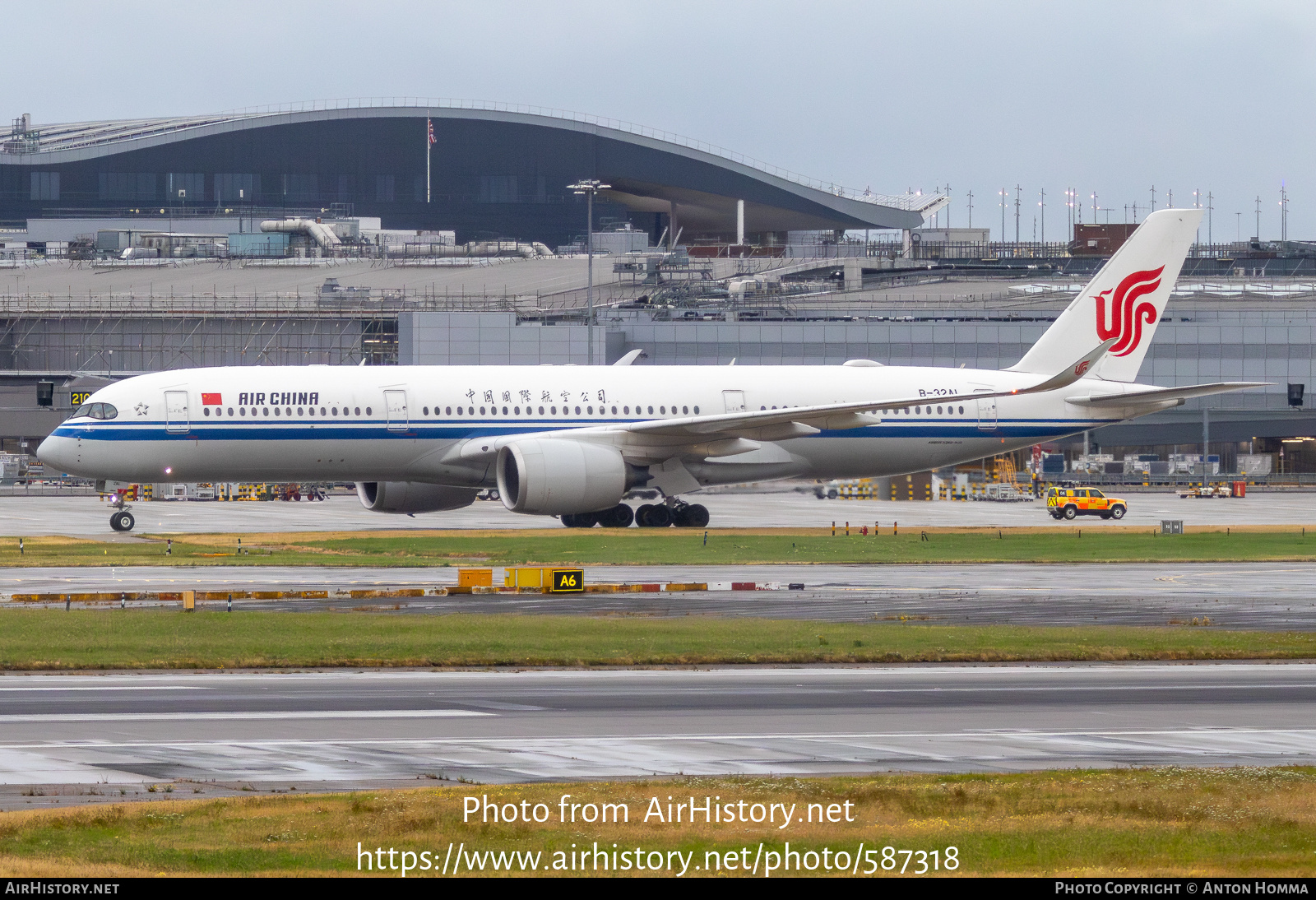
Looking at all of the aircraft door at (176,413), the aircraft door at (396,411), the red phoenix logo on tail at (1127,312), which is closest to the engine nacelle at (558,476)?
the aircraft door at (396,411)

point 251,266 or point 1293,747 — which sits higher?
point 251,266

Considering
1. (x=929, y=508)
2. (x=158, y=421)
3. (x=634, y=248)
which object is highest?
(x=634, y=248)

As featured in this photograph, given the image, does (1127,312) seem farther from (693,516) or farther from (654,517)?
(654,517)

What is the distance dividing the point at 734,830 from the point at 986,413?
43991 mm

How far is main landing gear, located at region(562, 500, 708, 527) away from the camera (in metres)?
53.5

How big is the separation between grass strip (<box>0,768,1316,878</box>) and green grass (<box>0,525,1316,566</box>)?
89.5ft

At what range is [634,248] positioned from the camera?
14425 cm

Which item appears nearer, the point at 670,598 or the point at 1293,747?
the point at 1293,747

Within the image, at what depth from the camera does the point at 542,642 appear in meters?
26.2

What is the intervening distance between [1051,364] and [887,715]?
131 feet

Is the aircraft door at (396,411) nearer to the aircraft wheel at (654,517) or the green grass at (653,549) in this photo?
the green grass at (653,549)

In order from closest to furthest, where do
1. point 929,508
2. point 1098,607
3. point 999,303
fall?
1. point 1098,607
2. point 929,508
3. point 999,303
